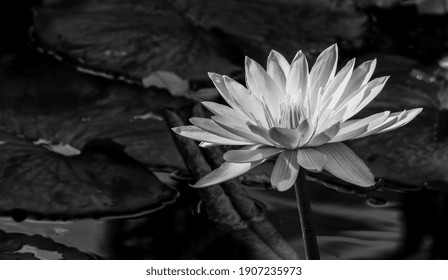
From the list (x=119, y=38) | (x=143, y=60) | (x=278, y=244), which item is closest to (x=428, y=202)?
(x=278, y=244)

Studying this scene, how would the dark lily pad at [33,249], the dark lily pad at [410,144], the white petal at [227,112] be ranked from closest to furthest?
the white petal at [227,112], the dark lily pad at [33,249], the dark lily pad at [410,144]

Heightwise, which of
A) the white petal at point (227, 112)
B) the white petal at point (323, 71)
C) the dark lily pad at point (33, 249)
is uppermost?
the white petal at point (323, 71)

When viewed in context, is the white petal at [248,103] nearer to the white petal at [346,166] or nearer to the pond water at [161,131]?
the white petal at [346,166]

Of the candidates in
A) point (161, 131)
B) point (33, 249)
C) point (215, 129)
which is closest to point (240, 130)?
point (215, 129)

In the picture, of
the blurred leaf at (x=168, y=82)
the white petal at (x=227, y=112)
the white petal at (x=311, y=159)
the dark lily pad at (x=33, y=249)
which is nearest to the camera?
the white petal at (x=311, y=159)

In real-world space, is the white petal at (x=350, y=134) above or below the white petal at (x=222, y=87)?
above

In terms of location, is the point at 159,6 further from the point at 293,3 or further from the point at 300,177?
the point at 300,177

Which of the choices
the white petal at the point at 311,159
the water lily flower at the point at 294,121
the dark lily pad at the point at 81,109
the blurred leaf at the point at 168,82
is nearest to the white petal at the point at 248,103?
the water lily flower at the point at 294,121

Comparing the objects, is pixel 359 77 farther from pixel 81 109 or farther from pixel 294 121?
pixel 81 109
